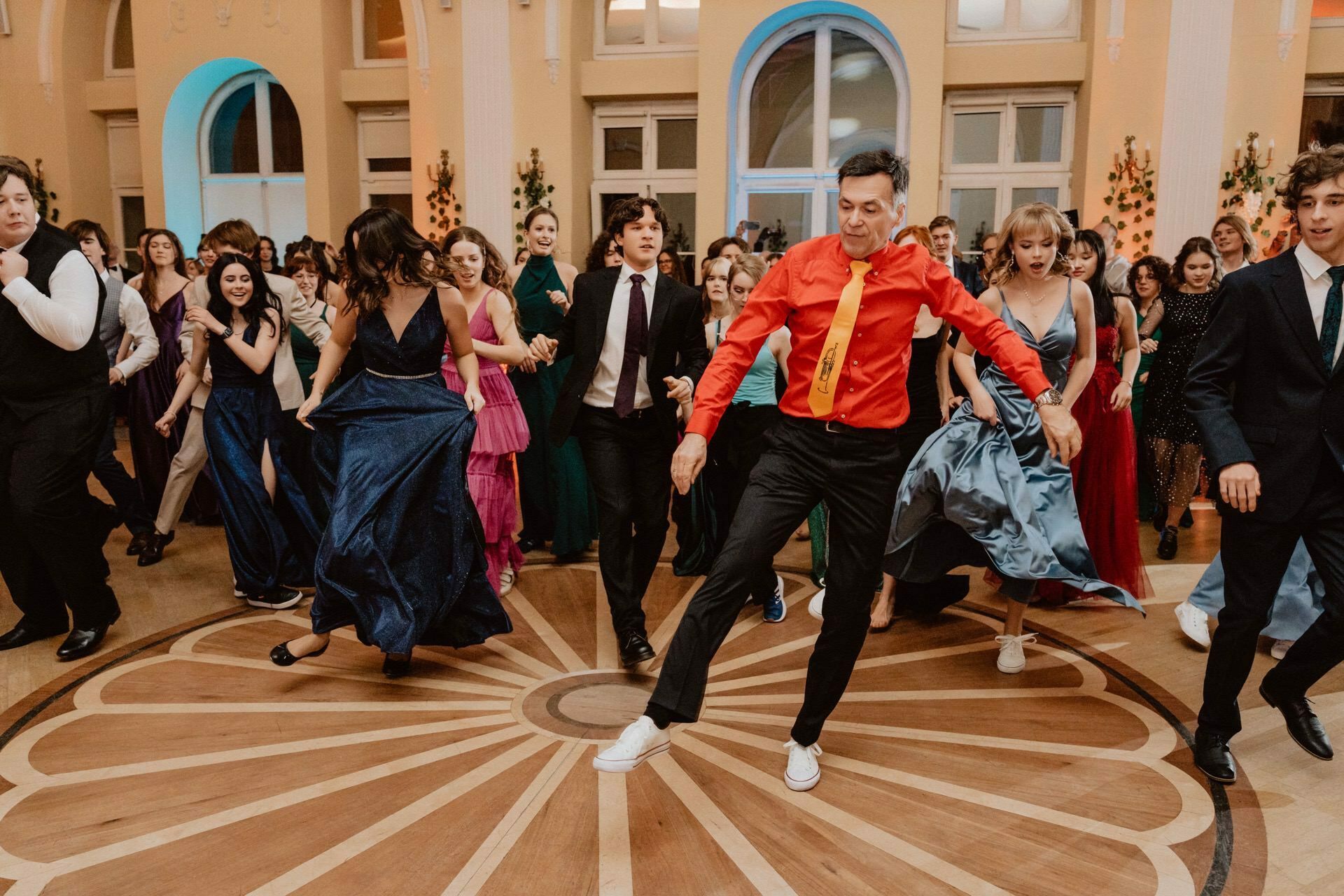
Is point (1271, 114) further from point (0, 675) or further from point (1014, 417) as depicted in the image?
point (0, 675)

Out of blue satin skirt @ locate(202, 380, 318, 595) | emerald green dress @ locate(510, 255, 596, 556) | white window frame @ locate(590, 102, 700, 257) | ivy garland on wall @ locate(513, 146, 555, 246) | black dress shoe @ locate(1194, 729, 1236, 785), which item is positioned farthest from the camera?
white window frame @ locate(590, 102, 700, 257)

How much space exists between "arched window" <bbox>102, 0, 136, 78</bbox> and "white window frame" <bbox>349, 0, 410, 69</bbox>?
111 inches

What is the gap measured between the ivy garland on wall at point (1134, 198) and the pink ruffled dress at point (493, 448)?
671 cm

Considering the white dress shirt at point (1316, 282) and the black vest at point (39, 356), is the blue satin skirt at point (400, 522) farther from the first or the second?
the white dress shirt at point (1316, 282)

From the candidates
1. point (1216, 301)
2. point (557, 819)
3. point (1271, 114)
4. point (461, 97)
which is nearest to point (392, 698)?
point (557, 819)

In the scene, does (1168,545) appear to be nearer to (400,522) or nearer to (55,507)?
(400,522)

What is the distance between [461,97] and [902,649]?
7940 millimetres

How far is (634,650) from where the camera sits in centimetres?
Answer: 328

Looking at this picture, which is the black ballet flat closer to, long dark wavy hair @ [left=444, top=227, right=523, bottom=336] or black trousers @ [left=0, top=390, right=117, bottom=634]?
black trousers @ [left=0, top=390, right=117, bottom=634]

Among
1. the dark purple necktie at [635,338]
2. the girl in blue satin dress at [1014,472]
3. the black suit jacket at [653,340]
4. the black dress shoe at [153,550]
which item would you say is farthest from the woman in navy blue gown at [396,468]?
the black dress shoe at [153,550]

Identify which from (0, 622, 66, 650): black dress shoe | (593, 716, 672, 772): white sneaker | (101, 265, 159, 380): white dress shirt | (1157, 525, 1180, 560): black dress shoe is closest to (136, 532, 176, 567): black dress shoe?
(101, 265, 159, 380): white dress shirt

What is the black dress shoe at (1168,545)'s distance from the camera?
4777 millimetres

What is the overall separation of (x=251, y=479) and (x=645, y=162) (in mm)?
7061

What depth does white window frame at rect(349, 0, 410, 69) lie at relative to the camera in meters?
10.3
